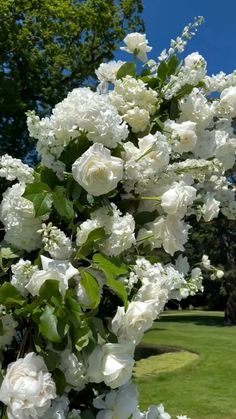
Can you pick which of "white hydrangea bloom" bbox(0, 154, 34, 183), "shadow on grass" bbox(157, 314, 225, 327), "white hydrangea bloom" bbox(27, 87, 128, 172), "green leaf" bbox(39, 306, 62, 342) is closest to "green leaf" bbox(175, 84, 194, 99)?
"white hydrangea bloom" bbox(27, 87, 128, 172)

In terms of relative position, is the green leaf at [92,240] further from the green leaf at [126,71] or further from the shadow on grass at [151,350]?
the shadow on grass at [151,350]

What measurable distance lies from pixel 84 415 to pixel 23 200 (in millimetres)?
708

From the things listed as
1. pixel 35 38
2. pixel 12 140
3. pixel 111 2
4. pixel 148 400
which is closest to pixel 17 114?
pixel 12 140

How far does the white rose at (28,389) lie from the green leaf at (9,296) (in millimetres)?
155

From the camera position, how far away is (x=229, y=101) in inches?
92.4

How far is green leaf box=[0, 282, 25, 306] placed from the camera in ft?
5.96

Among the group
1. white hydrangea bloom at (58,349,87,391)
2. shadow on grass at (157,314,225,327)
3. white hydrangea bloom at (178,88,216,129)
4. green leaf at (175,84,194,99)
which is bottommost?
white hydrangea bloom at (58,349,87,391)

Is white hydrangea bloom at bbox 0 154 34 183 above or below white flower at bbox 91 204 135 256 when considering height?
above

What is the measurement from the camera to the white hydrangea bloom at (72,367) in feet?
5.97

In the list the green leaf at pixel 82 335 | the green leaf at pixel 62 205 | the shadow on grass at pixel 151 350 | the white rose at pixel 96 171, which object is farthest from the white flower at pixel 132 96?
the shadow on grass at pixel 151 350

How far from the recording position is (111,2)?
19.3m

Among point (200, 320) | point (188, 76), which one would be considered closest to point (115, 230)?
point (188, 76)

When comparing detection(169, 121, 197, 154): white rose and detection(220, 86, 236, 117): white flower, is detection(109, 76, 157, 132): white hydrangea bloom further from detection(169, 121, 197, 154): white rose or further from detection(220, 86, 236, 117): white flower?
detection(220, 86, 236, 117): white flower

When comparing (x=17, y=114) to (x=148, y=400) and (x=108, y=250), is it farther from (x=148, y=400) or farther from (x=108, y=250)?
(x=108, y=250)
